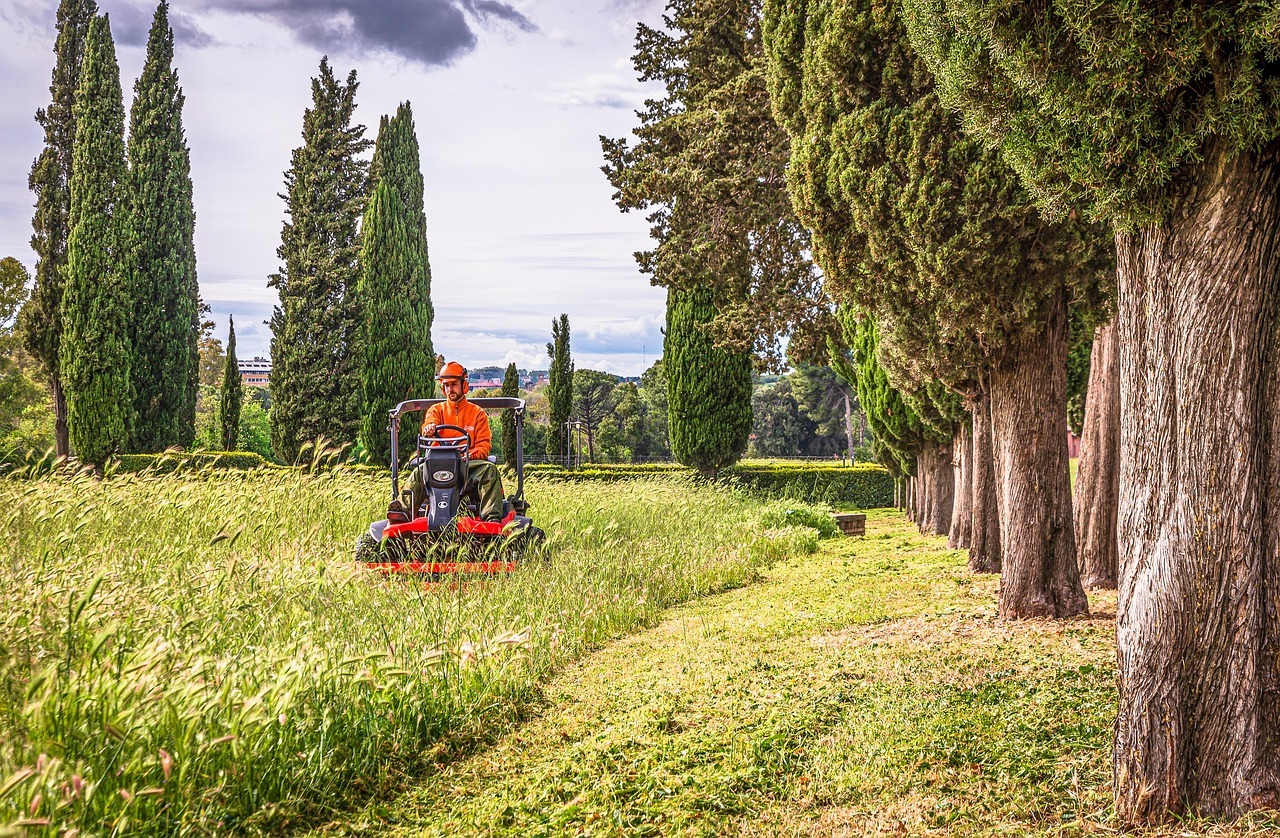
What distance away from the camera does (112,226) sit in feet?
78.3

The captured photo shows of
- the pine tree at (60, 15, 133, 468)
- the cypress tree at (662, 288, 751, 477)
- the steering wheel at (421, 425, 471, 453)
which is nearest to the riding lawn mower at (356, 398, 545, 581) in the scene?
the steering wheel at (421, 425, 471, 453)

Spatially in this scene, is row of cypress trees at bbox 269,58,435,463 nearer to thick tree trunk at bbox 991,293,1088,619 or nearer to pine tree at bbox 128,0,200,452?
pine tree at bbox 128,0,200,452

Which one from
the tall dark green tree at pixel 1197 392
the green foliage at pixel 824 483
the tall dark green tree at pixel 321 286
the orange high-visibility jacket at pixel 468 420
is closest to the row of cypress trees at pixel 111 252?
the tall dark green tree at pixel 321 286

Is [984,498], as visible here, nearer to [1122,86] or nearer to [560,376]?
[1122,86]

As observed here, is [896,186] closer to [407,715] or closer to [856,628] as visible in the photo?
[856,628]

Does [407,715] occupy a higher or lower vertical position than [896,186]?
lower

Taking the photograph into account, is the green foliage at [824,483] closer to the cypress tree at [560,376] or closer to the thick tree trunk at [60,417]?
the cypress tree at [560,376]

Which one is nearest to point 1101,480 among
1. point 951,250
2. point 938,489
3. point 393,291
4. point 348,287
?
point 951,250

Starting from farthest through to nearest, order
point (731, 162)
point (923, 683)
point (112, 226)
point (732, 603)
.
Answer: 1. point (112, 226)
2. point (731, 162)
3. point (732, 603)
4. point (923, 683)

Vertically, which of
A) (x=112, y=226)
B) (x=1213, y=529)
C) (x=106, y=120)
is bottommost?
(x=1213, y=529)

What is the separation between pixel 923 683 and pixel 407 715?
2.70 m

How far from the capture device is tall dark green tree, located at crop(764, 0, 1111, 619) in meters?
6.16

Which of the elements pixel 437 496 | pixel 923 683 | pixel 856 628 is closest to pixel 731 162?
pixel 437 496

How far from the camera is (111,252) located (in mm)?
23906
